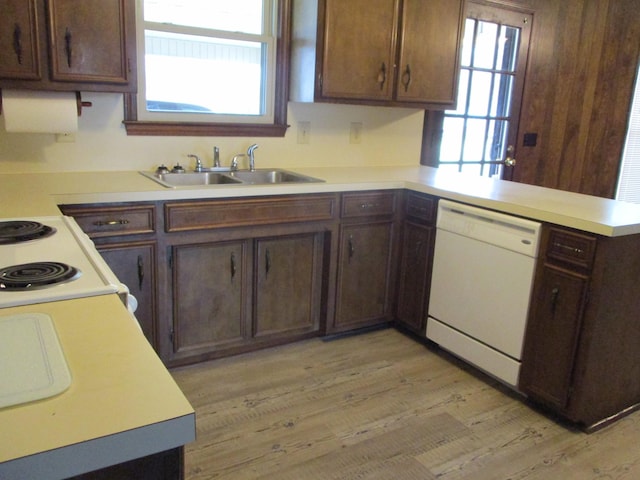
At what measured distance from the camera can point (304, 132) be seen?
10.6 feet

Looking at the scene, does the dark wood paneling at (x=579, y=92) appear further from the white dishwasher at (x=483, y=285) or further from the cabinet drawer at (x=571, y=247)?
the cabinet drawer at (x=571, y=247)

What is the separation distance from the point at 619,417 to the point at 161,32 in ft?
9.27

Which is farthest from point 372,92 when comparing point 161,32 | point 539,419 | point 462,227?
point 539,419

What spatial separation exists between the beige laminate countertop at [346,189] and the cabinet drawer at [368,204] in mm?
48

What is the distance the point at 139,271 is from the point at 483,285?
1.56m

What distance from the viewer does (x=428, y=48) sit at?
10.3 feet

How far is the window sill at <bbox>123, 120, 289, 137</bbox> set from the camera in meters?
2.74

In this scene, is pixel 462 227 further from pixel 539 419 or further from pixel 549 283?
pixel 539 419

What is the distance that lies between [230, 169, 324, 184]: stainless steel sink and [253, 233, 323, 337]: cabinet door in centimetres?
37

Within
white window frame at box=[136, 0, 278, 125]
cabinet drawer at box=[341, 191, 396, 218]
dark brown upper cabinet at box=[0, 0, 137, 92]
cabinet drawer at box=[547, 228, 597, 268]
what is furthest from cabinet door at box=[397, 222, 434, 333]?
dark brown upper cabinet at box=[0, 0, 137, 92]

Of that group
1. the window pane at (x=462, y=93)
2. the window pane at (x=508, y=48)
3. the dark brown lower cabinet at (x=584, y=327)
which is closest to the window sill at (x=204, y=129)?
the window pane at (x=462, y=93)

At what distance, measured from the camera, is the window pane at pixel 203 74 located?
2771 mm

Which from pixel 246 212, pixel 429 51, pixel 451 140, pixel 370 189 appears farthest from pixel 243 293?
pixel 451 140

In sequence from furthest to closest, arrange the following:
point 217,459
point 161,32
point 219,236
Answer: point 161,32
point 219,236
point 217,459
